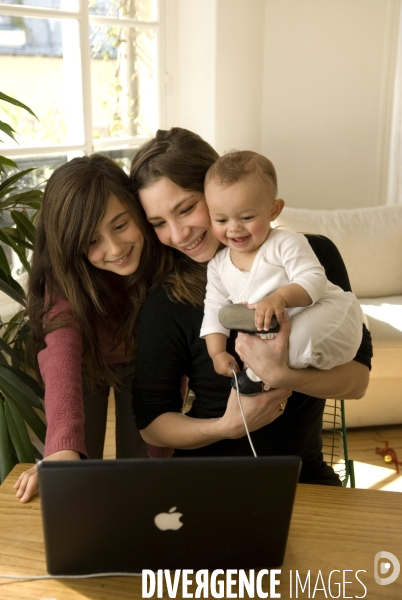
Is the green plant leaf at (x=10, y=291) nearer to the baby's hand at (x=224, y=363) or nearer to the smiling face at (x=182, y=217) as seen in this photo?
the smiling face at (x=182, y=217)

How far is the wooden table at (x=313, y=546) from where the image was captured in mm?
997

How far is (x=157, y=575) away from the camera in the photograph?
3.29 ft

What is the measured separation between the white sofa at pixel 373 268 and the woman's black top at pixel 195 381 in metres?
1.54

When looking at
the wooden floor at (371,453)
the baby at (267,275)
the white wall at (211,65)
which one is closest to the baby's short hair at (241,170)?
the baby at (267,275)

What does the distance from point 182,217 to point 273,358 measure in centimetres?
42

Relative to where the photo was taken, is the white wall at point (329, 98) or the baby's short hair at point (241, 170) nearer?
the baby's short hair at point (241, 170)

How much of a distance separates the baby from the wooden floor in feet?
5.02

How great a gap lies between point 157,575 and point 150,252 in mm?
863

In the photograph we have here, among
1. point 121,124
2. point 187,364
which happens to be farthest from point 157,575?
point 121,124

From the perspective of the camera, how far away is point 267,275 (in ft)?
4.49

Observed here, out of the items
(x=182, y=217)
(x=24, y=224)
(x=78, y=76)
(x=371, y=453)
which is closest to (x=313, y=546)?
(x=182, y=217)

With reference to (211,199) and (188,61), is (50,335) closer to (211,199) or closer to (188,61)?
(211,199)

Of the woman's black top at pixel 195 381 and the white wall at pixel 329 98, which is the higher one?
the white wall at pixel 329 98

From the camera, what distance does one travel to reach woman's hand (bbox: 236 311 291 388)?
128cm
